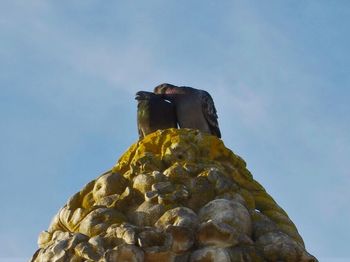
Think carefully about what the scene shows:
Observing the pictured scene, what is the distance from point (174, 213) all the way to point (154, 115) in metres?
2.59

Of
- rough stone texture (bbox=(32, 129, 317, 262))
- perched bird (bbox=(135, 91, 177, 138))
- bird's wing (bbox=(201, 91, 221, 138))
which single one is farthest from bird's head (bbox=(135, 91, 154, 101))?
rough stone texture (bbox=(32, 129, 317, 262))

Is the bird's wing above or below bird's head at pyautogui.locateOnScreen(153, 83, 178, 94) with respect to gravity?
below

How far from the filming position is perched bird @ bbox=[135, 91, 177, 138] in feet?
34.4

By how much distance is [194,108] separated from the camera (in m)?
10.4

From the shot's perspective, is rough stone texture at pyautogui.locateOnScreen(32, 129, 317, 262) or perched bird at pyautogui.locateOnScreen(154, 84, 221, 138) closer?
rough stone texture at pyautogui.locateOnScreen(32, 129, 317, 262)

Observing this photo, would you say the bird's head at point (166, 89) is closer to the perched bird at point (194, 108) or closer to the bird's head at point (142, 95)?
the perched bird at point (194, 108)

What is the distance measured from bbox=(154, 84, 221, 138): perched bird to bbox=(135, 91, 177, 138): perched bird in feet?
A: 0.27

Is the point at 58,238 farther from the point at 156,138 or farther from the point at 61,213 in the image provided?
the point at 156,138

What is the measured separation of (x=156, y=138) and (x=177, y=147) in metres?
0.40

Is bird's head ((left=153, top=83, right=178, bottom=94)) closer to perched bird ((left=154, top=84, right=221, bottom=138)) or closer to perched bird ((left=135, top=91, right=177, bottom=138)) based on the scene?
perched bird ((left=154, top=84, right=221, bottom=138))

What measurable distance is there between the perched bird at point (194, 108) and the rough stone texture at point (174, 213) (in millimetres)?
827

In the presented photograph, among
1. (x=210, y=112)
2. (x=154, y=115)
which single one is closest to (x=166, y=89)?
(x=154, y=115)

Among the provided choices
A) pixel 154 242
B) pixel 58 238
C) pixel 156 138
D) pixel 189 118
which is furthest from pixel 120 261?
pixel 189 118

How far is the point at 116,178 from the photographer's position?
892 cm
